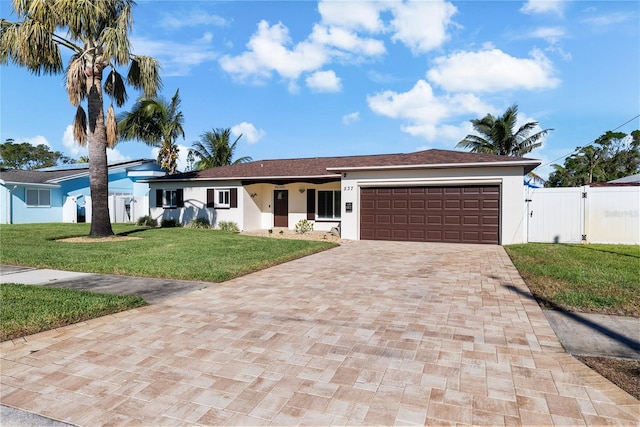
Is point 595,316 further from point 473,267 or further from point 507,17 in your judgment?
point 507,17

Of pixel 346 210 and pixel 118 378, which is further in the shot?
pixel 346 210

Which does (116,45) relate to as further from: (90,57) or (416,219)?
(416,219)

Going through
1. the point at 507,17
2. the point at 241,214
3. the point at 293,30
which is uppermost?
the point at 293,30

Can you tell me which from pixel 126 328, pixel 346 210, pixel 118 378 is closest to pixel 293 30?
pixel 346 210

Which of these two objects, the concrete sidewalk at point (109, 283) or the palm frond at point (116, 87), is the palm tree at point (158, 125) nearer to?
the palm frond at point (116, 87)

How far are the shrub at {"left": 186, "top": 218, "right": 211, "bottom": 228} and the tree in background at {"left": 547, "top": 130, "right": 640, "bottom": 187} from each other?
117 feet

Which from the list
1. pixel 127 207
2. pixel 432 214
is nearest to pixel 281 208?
pixel 432 214

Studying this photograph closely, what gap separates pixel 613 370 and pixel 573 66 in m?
12.4

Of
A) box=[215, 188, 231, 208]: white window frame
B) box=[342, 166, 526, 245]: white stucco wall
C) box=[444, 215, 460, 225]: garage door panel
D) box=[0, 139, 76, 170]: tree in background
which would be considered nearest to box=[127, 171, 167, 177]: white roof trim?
box=[215, 188, 231, 208]: white window frame

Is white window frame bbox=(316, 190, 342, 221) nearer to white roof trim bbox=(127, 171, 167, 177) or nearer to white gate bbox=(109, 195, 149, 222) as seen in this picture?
white gate bbox=(109, 195, 149, 222)

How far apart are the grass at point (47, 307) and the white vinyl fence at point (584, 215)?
13.6 metres

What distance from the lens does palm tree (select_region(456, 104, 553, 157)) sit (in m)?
26.6

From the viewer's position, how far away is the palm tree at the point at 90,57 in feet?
39.8

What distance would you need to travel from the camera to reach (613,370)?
3352 millimetres
